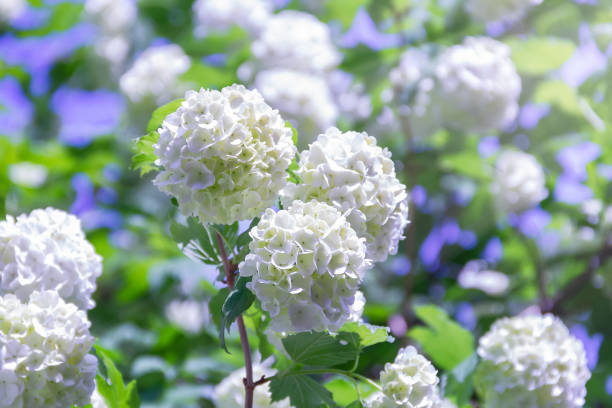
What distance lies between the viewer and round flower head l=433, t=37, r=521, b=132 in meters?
2.84

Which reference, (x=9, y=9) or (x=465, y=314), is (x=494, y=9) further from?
(x=9, y=9)

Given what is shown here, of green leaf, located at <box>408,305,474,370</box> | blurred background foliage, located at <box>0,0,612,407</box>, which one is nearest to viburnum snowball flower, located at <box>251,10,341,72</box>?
blurred background foliage, located at <box>0,0,612,407</box>

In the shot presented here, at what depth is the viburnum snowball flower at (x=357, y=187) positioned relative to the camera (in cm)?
128

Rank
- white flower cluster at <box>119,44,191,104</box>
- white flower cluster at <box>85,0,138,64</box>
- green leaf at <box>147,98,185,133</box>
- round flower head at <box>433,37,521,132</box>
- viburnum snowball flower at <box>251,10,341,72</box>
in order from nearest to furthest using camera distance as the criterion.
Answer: green leaf at <box>147,98,185,133</box>
round flower head at <box>433,37,521,132</box>
viburnum snowball flower at <box>251,10,341,72</box>
white flower cluster at <box>119,44,191,104</box>
white flower cluster at <box>85,0,138,64</box>

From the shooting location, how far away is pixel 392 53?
316cm

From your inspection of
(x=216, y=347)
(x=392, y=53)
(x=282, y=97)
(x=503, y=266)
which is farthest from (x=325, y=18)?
(x=216, y=347)

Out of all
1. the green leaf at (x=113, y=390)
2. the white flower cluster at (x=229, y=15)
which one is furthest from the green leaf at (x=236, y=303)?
the white flower cluster at (x=229, y=15)

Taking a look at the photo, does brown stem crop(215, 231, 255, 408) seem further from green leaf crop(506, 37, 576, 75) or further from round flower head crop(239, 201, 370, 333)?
green leaf crop(506, 37, 576, 75)

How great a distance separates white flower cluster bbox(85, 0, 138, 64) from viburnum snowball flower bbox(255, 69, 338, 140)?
5.77ft

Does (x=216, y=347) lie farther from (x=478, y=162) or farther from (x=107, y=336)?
(x=478, y=162)

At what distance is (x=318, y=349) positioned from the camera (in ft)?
4.45

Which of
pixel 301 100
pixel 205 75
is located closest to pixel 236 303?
pixel 301 100

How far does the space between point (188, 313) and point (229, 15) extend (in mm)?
1499

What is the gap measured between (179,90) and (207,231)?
2107mm
